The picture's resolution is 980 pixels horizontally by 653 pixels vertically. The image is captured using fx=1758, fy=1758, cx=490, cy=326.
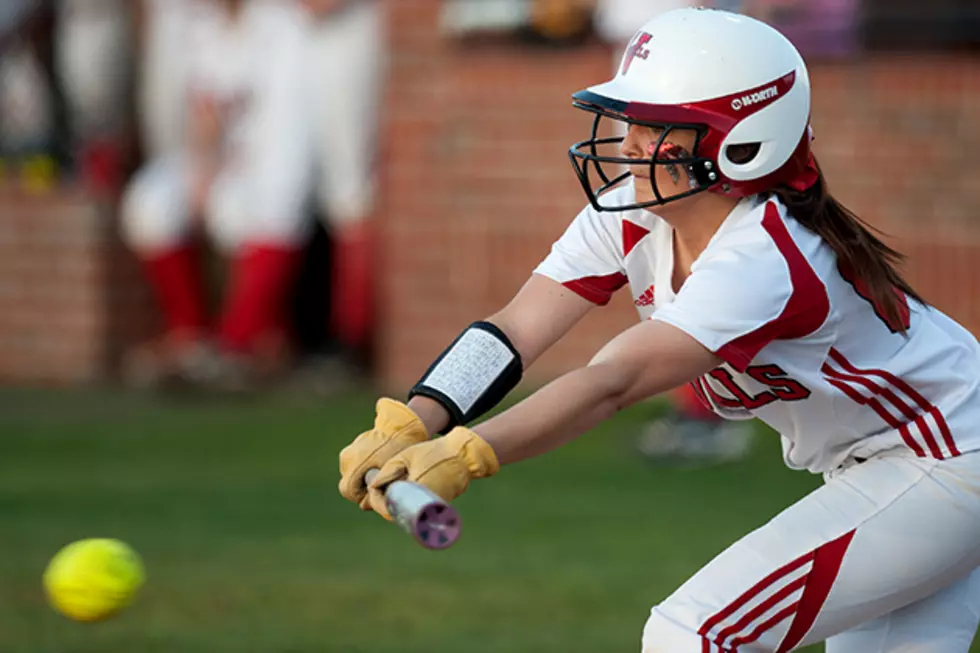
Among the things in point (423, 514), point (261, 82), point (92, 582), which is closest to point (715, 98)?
point (423, 514)

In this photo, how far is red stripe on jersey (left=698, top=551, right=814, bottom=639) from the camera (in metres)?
3.81

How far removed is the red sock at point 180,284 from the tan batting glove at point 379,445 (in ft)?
29.0

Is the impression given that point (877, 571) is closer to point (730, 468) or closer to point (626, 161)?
point (626, 161)

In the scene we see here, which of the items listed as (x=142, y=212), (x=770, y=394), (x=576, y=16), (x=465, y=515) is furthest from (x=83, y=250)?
(x=770, y=394)

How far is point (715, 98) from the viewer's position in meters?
3.88

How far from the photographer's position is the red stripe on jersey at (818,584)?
Answer: 389cm

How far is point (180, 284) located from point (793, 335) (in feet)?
29.5

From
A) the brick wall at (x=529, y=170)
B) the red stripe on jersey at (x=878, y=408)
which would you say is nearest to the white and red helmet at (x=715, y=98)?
the red stripe on jersey at (x=878, y=408)

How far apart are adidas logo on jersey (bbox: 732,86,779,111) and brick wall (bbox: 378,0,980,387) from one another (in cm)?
639

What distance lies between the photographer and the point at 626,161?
12.6ft

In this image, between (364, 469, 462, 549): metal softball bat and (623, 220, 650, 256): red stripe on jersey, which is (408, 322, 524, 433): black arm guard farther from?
(364, 469, 462, 549): metal softball bat

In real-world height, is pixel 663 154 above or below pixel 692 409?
above

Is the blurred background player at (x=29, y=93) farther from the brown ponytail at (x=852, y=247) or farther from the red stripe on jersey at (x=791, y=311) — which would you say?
the red stripe on jersey at (x=791, y=311)

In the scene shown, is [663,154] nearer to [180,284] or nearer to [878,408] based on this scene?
[878,408]
